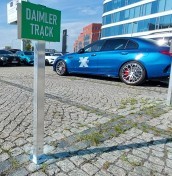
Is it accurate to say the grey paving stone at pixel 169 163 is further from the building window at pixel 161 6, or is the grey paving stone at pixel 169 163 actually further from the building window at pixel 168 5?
the building window at pixel 161 6

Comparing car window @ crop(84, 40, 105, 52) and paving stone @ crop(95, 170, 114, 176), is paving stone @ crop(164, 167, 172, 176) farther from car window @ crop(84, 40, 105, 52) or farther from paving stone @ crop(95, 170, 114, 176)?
car window @ crop(84, 40, 105, 52)

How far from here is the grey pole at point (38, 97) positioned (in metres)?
2.13

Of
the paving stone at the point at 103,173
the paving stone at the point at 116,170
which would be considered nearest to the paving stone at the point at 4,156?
the paving stone at the point at 103,173

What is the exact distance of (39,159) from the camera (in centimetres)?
236

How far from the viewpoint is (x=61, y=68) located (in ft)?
29.7

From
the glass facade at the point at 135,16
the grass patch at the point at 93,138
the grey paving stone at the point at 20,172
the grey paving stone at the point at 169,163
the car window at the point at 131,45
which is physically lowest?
the grey paving stone at the point at 20,172

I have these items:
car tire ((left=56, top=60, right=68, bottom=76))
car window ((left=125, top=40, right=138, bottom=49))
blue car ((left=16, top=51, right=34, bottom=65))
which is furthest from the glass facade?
car window ((left=125, top=40, right=138, bottom=49))

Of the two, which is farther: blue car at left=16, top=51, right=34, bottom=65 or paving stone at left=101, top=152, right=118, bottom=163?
blue car at left=16, top=51, right=34, bottom=65

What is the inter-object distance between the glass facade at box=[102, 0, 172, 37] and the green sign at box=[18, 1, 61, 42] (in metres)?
40.1

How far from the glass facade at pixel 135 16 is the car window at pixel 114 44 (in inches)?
1360

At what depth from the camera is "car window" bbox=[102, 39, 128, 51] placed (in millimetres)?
7348

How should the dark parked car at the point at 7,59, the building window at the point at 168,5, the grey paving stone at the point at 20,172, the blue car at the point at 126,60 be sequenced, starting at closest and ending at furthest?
1. the grey paving stone at the point at 20,172
2. the blue car at the point at 126,60
3. the dark parked car at the point at 7,59
4. the building window at the point at 168,5

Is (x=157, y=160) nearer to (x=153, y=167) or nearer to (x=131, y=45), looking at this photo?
(x=153, y=167)

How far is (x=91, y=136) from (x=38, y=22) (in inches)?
65.3
